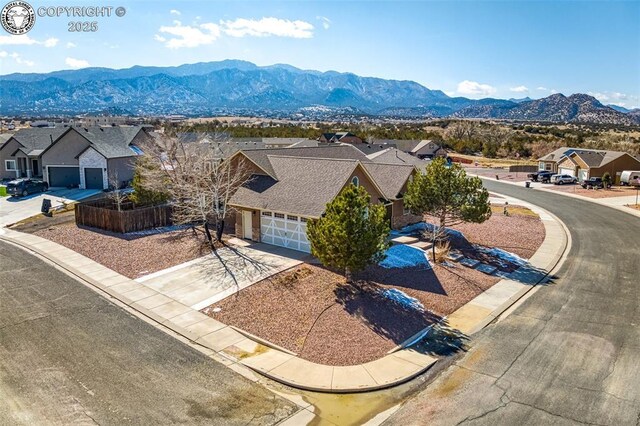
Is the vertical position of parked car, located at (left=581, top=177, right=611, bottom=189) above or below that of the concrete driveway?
above

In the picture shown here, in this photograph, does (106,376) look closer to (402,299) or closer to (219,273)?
(219,273)

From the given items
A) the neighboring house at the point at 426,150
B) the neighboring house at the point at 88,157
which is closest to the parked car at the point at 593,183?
the neighboring house at the point at 426,150

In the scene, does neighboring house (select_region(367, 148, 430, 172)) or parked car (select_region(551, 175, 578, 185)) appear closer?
neighboring house (select_region(367, 148, 430, 172))

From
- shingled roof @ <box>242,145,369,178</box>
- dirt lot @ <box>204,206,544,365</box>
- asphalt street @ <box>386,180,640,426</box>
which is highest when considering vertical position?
shingled roof @ <box>242,145,369,178</box>

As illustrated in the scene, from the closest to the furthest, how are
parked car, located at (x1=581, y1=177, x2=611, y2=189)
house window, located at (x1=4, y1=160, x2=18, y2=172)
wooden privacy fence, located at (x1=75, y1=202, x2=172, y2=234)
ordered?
wooden privacy fence, located at (x1=75, y1=202, x2=172, y2=234), house window, located at (x1=4, y1=160, x2=18, y2=172), parked car, located at (x1=581, y1=177, x2=611, y2=189)

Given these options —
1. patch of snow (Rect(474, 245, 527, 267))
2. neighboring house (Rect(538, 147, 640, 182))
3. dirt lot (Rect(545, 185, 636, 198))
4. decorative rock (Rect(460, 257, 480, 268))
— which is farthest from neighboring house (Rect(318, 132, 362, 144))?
decorative rock (Rect(460, 257, 480, 268))

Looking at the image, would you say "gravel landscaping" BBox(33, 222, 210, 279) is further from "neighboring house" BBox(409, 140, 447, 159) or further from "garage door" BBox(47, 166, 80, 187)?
"neighboring house" BBox(409, 140, 447, 159)

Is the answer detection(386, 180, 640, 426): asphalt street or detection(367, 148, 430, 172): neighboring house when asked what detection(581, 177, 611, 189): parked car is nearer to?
detection(367, 148, 430, 172): neighboring house

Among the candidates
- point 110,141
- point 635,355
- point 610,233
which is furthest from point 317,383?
point 110,141

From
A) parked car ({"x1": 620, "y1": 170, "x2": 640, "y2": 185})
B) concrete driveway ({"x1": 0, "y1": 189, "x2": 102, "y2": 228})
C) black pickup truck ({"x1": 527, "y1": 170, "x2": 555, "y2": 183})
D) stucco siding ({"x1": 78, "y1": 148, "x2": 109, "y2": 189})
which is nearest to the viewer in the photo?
concrete driveway ({"x1": 0, "y1": 189, "x2": 102, "y2": 228})
